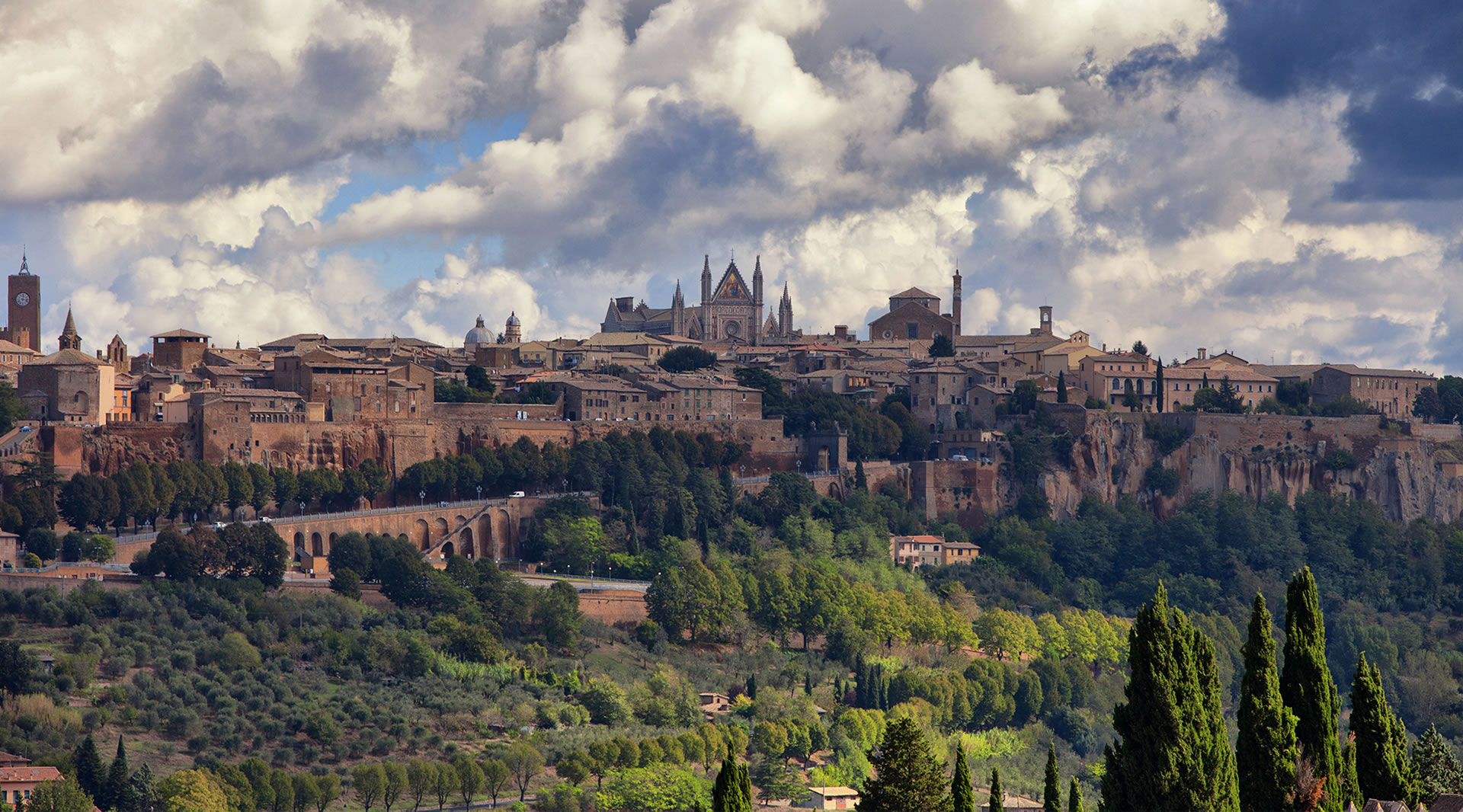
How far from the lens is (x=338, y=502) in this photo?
67.5 meters

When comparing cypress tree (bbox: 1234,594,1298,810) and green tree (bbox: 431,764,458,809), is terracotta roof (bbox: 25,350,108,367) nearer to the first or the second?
green tree (bbox: 431,764,458,809)

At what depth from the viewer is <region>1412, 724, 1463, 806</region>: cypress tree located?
3281 cm

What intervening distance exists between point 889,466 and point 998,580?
7411 millimetres

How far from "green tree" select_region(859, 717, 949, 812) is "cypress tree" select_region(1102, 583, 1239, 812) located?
12.2ft

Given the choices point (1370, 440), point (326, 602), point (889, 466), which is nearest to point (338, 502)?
point (326, 602)

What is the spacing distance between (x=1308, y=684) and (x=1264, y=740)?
4.17 feet

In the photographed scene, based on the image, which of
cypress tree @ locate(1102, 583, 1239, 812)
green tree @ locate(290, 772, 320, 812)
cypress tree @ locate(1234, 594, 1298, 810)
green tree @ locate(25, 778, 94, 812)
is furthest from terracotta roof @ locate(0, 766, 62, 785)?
cypress tree @ locate(1234, 594, 1298, 810)

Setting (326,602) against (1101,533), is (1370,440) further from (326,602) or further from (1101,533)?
(326,602)

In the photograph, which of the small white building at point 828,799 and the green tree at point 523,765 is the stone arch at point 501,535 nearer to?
the green tree at point 523,765

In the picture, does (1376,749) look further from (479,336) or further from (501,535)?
(479,336)

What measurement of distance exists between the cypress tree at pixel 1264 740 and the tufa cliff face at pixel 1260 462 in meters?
57.6

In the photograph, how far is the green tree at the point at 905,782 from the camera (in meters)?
29.6

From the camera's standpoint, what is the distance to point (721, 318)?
117 m

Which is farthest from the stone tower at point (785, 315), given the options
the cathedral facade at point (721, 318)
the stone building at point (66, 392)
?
the stone building at point (66, 392)
